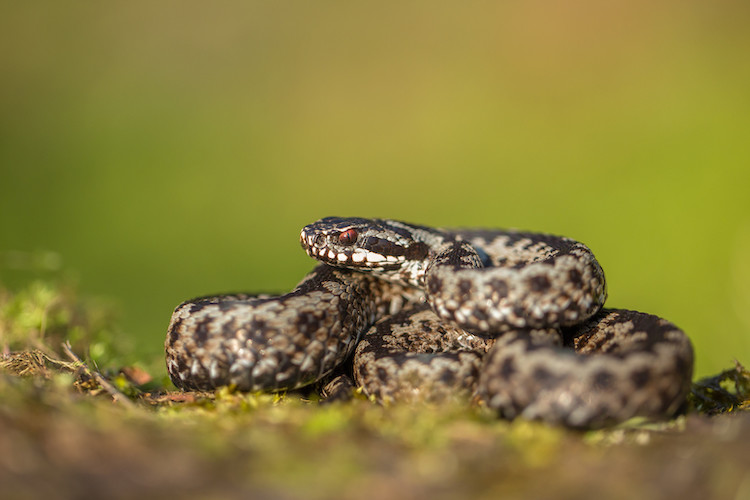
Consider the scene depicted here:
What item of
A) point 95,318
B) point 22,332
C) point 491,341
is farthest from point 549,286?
point 95,318

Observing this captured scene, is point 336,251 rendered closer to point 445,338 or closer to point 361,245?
point 361,245

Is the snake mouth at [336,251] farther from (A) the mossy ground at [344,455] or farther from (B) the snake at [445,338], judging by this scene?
(A) the mossy ground at [344,455]

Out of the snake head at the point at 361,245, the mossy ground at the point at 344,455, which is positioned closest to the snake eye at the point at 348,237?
the snake head at the point at 361,245

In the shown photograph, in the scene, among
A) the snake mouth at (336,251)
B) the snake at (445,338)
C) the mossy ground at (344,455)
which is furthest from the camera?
the snake mouth at (336,251)

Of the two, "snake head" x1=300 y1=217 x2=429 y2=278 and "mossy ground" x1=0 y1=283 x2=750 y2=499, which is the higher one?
"snake head" x1=300 y1=217 x2=429 y2=278

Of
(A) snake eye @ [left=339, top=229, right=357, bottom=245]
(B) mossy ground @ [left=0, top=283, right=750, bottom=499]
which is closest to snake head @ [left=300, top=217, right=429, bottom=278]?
(A) snake eye @ [left=339, top=229, right=357, bottom=245]

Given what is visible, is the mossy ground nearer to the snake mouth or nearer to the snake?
the snake

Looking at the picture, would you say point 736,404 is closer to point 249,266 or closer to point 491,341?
point 491,341

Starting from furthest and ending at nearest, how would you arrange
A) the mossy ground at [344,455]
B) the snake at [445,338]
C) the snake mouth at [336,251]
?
the snake mouth at [336,251] < the snake at [445,338] < the mossy ground at [344,455]
